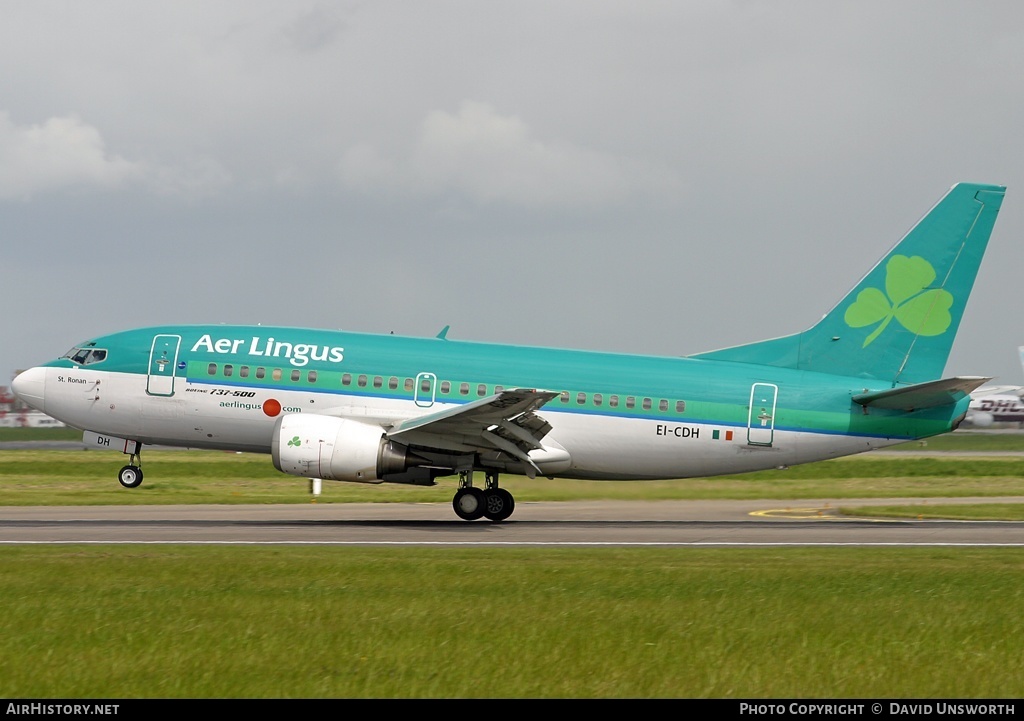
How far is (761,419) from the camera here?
28797 mm

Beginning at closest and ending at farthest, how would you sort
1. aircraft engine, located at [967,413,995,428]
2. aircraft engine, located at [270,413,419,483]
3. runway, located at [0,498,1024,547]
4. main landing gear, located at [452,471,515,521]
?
runway, located at [0,498,1024,547], aircraft engine, located at [270,413,419,483], main landing gear, located at [452,471,515,521], aircraft engine, located at [967,413,995,428]

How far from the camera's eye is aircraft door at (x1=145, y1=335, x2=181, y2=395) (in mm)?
28688

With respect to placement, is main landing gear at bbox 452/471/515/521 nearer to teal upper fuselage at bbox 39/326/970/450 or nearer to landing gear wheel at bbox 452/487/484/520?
landing gear wheel at bbox 452/487/484/520

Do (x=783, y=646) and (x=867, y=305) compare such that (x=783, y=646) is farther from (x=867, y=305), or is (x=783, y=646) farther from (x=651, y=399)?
(x=867, y=305)

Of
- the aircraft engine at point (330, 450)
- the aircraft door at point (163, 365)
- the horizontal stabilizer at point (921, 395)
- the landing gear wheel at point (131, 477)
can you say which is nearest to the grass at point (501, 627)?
the aircraft engine at point (330, 450)

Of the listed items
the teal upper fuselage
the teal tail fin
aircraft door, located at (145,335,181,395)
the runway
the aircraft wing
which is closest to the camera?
the runway

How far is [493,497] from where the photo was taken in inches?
1113

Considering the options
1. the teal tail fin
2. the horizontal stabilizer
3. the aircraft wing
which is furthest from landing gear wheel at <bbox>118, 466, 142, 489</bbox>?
the horizontal stabilizer

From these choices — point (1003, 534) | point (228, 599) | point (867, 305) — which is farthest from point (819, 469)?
point (228, 599)

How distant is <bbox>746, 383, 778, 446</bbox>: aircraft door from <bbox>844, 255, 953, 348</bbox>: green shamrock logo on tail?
117 inches

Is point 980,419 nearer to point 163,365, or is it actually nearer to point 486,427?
point 486,427

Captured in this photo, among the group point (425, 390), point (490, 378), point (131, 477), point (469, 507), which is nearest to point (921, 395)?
point (490, 378)

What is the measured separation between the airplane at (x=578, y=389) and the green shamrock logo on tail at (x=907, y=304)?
0.03 meters

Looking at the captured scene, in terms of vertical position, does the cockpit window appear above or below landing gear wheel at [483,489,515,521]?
above
